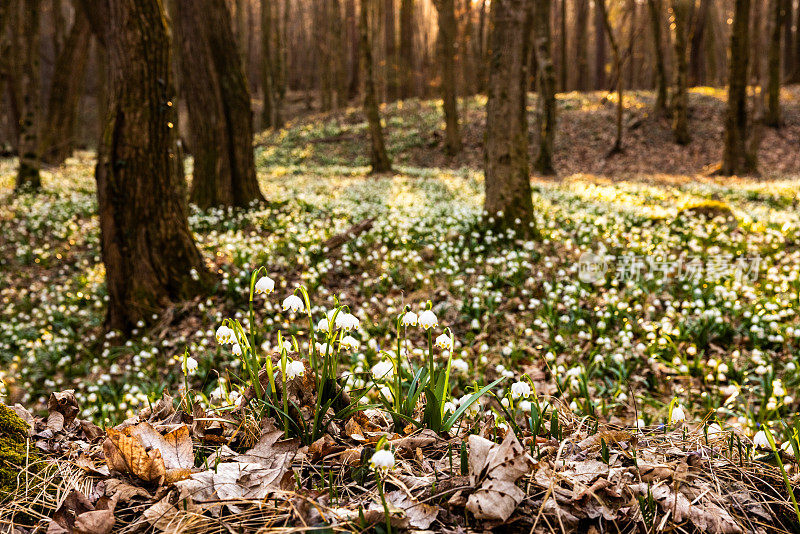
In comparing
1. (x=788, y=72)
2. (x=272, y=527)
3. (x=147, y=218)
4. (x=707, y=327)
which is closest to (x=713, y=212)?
(x=707, y=327)

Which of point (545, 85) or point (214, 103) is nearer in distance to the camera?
point (214, 103)

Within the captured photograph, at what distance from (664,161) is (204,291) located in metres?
17.2

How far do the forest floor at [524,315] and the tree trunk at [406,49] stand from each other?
23.3 m

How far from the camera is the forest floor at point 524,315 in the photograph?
7.41 ft

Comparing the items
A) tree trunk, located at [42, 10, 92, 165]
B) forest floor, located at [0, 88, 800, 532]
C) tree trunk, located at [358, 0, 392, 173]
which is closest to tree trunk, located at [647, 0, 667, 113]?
forest floor, located at [0, 88, 800, 532]

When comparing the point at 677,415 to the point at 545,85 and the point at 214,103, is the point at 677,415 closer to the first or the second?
the point at 214,103

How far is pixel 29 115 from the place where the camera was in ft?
37.5

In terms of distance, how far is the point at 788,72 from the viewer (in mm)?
27844

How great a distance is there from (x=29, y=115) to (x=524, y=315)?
11.8 meters

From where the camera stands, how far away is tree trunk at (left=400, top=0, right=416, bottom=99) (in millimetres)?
30859

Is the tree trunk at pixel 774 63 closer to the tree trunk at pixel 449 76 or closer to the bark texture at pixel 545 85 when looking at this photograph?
the bark texture at pixel 545 85

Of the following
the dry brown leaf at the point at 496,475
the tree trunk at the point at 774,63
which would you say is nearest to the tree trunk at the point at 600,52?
the tree trunk at the point at 774,63

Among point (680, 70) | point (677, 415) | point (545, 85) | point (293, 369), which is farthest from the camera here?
point (680, 70)

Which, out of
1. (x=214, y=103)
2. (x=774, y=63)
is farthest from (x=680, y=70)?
(x=214, y=103)
